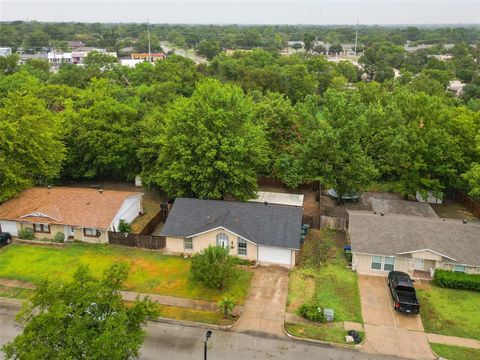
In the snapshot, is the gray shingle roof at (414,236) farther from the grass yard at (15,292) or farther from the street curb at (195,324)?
the grass yard at (15,292)

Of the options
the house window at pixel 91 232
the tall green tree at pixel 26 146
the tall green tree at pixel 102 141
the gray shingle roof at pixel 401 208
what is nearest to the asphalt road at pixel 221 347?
the house window at pixel 91 232

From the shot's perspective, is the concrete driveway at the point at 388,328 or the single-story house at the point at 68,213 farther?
the single-story house at the point at 68,213

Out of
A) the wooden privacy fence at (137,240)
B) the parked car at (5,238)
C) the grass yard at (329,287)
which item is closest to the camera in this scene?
the grass yard at (329,287)

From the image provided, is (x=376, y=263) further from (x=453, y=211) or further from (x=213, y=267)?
(x=453, y=211)

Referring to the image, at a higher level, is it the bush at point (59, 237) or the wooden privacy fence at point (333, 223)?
the wooden privacy fence at point (333, 223)

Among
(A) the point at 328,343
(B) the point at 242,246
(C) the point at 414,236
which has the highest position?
(C) the point at 414,236

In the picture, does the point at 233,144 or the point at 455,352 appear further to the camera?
the point at 233,144

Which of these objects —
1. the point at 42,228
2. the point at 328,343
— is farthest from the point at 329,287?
the point at 42,228
